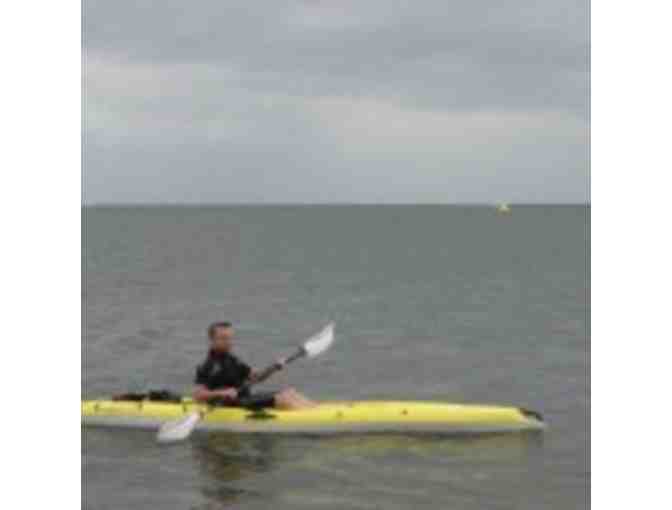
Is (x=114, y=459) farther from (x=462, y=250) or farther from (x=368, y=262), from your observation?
(x=462, y=250)

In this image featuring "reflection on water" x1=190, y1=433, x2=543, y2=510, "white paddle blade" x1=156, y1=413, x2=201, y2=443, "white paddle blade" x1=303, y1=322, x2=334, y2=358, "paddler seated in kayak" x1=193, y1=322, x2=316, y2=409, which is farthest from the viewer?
"white paddle blade" x1=303, y1=322, x2=334, y2=358

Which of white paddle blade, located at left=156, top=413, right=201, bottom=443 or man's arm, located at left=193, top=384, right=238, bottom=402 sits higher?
man's arm, located at left=193, top=384, right=238, bottom=402

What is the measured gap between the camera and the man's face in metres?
12.5

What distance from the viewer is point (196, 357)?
2070cm

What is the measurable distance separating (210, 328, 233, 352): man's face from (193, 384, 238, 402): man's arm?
0.49 meters

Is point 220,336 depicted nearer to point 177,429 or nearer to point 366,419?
point 177,429

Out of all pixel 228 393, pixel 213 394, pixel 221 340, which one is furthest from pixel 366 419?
pixel 221 340

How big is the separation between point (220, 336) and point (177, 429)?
1.15m

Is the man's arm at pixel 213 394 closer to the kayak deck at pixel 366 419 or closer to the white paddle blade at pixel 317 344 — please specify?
the kayak deck at pixel 366 419

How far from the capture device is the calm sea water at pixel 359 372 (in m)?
11.0

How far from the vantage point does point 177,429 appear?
39.7 feet
